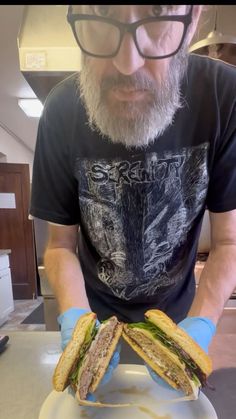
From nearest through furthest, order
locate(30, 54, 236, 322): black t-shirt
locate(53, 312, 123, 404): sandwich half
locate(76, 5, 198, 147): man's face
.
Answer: locate(76, 5, 198, 147): man's face
locate(53, 312, 123, 404): sandwich half
locate(30, 54, 236, 322): black t-shirt

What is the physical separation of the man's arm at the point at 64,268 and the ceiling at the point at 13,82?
0.21 m

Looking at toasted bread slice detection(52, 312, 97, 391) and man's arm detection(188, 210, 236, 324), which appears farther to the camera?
man's arm detection(188, 210, 236, 324)

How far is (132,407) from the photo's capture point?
44 cm

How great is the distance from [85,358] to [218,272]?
301 mm

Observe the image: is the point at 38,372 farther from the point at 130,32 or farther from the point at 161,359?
the point at 130,32

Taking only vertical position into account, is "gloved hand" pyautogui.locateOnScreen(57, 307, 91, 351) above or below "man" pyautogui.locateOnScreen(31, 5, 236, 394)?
below

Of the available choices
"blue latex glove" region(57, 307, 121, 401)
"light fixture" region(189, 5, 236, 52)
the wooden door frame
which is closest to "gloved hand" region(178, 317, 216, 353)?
"blue latex glove" region(57, 307, 121, 401)

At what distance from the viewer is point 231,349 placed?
0.62 meters

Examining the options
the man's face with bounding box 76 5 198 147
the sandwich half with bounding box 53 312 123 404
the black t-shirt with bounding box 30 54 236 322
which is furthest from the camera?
the black t-shirt with bounding box 30 54 236 322

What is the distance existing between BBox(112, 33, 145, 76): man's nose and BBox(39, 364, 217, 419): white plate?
433 mm

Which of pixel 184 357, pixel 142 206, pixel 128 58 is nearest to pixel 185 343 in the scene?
pixel 184 357

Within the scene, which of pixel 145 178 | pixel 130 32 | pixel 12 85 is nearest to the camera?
pixel 130 32

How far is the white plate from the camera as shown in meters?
0.41

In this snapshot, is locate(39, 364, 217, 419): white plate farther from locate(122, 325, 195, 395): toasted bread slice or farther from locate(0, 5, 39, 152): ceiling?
locate(0, 5, 39, 152): ceiling
